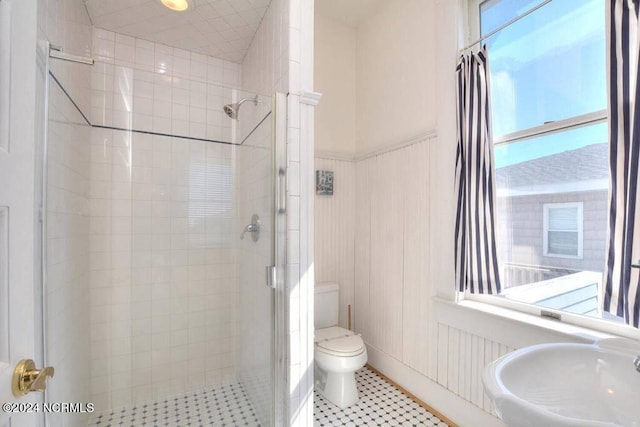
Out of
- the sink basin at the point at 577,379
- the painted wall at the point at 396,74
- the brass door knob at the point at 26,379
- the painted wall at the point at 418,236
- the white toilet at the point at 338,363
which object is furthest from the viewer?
the painted wall at the point at 396,74

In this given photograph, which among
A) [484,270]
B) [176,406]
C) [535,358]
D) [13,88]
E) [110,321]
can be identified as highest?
[13,88]

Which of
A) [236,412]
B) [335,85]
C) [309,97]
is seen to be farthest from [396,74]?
[236,412]

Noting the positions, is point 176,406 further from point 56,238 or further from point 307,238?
point 307,238

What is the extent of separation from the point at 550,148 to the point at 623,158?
1.14ft

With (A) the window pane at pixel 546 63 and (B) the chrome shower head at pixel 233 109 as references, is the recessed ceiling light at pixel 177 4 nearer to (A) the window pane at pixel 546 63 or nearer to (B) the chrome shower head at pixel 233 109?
(B) the chrome shower head at pixel 233 109

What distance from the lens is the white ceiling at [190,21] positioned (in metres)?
1.70

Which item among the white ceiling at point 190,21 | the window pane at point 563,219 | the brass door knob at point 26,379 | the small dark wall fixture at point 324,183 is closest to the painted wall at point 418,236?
the small dark wall fixture at point 324,183

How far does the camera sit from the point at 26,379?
0.56m

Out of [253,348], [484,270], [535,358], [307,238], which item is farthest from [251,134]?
[535,358]

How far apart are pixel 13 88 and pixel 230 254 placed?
55.0 inches

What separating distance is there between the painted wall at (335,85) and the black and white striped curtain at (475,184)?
110cm

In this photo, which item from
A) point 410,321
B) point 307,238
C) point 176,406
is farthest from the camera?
point 410,321

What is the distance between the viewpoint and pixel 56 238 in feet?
4.04

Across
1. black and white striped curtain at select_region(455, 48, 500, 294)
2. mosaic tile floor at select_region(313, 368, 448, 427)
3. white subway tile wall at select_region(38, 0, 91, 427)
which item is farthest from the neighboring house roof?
white subway tile wall at select_region(38, 0, 91, 427)
